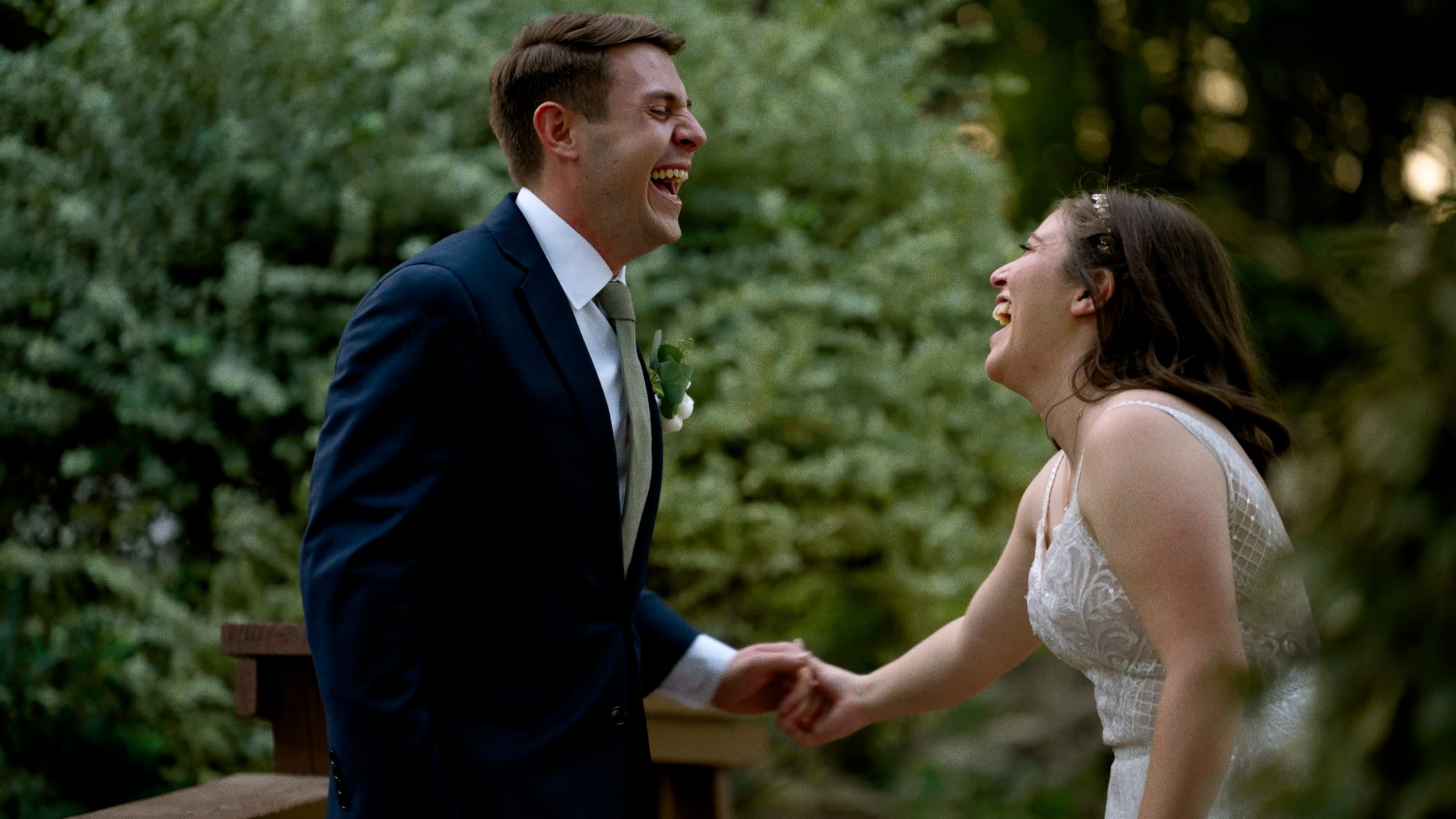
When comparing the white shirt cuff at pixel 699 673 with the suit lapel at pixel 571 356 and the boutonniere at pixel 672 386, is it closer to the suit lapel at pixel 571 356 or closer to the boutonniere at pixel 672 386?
the boutonniere at pixel 672 386

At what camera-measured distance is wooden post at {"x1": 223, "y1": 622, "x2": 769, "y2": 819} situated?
2.62 meters

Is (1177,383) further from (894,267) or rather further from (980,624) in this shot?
(894,267)

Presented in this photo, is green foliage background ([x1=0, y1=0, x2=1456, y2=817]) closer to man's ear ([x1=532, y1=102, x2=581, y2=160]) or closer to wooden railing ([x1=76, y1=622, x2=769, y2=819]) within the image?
wooden railing ([x1=76, y1=622, x2=769, y2=819])

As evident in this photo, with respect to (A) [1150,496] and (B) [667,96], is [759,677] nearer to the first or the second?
(A) [1150,496]

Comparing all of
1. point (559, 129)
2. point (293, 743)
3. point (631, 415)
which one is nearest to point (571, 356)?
point (631, 415)

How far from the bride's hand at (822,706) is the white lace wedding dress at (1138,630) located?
62 centimetres

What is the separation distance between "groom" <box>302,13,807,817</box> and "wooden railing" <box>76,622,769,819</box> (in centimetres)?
67

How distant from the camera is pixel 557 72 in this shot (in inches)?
90.4

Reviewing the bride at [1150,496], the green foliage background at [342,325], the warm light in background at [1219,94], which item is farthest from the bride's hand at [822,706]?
the warm light in background at [1219,94]

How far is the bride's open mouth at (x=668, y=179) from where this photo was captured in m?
2.38

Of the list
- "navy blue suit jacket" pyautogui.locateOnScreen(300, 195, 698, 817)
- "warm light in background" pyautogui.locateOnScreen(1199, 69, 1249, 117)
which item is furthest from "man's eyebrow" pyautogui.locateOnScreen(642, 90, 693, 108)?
"warm light in background" pyautogui.locateOnScreen(1199, 69, 1249, 117)

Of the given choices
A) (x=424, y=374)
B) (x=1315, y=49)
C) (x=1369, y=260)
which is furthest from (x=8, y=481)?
(x=1315, y=49)

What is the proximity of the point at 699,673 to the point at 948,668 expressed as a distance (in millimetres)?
521

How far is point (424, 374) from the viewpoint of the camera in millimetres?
1873
